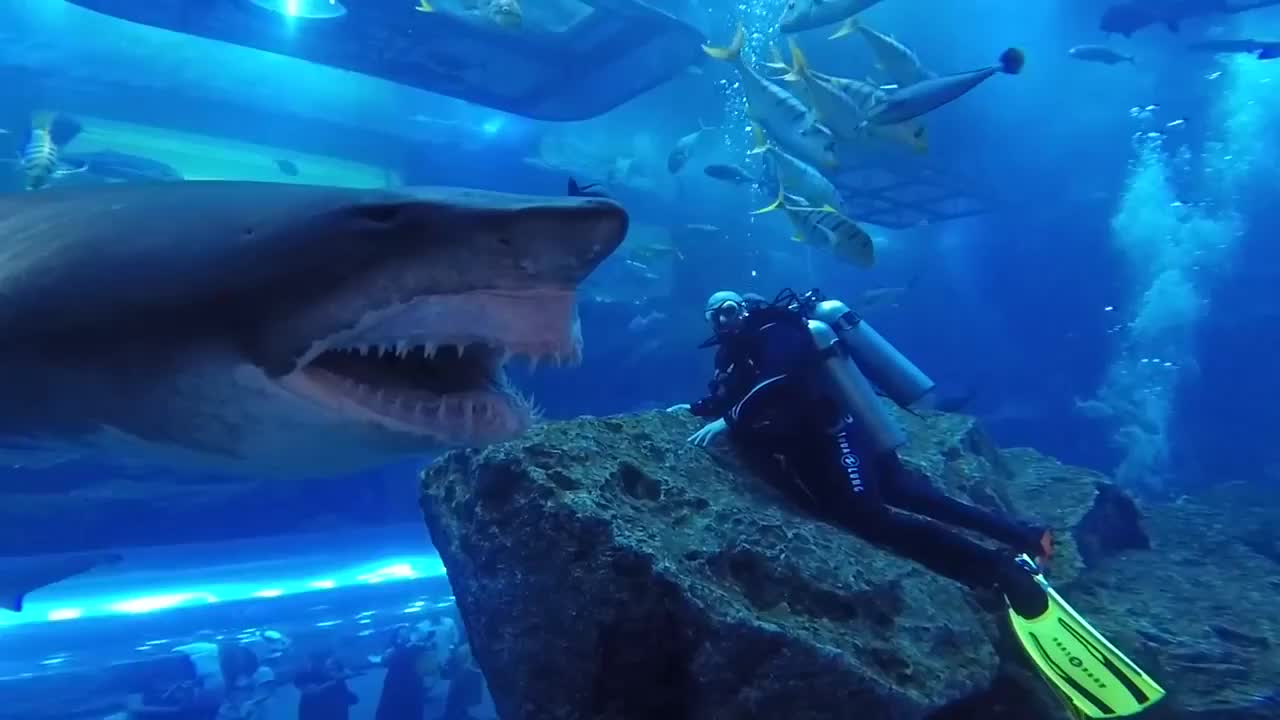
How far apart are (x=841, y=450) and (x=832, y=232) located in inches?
122

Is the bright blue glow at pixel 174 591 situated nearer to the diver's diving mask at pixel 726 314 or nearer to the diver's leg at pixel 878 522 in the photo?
the diver's diving mask at pixel 726 314

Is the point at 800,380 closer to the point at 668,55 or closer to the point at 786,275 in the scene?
the point at 668,55

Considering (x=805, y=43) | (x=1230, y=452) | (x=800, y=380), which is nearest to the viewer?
(x=800, y=380)

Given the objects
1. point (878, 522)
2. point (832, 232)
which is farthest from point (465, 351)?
point (832, 232)

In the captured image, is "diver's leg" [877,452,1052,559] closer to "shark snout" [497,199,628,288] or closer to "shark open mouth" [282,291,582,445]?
"shark open mouth" [282,291,582,445]

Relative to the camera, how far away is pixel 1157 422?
3138cm

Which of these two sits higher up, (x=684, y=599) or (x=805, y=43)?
(x=805, y=43)

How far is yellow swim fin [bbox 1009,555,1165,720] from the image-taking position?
3418mm

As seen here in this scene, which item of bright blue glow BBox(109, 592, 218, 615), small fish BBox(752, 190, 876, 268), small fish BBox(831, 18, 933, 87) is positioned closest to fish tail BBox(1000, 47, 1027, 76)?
small fish BBox(831, 18, 933, 87)

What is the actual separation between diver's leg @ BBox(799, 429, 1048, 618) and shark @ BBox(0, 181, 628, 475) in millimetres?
3271

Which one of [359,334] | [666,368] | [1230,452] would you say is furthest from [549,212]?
[1230,452]

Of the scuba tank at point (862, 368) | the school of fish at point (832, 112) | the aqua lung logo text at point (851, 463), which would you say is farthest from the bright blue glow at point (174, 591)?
the aqua lung logo text at point (851, 463)

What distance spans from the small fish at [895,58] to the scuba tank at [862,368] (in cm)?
294

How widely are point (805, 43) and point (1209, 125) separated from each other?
601 inches
